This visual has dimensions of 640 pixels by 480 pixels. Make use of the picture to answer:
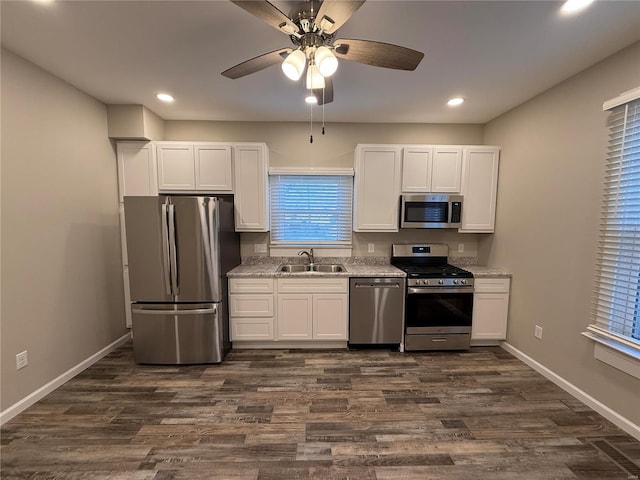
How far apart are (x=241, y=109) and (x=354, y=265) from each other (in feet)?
7.77

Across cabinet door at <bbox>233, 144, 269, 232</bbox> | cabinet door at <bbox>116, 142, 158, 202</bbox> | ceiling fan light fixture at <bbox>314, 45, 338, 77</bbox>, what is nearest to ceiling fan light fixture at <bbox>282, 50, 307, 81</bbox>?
ceiling fan light fixture at <bbox>314, 45, 338, 77</bbox>

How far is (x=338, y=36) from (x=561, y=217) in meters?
2.51

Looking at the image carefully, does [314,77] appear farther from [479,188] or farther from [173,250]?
[479,188]

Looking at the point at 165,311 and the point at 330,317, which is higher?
the point at 165,311

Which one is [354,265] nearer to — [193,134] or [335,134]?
[335,134]

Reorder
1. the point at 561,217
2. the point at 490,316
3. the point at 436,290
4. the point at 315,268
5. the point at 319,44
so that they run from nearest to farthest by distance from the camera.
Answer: the point at 319,44 → the point at 561,217 → the point at 436,290 → the point at 490,316 → the point at 315,268

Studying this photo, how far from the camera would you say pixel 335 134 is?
3.61 meters

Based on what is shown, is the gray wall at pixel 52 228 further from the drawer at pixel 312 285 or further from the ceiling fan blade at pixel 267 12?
the ceiling fan blade at pixel 267 12

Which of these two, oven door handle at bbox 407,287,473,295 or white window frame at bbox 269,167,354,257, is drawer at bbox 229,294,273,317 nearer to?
white window frame at bbox 269,167,354,257

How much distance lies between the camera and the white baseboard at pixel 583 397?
1.95 m

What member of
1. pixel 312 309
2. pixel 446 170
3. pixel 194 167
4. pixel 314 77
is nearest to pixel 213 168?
pixel 194 167

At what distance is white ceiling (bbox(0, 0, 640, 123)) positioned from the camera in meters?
1.65

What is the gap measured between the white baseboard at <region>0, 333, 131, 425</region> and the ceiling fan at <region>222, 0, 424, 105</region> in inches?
120

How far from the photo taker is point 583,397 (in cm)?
227
